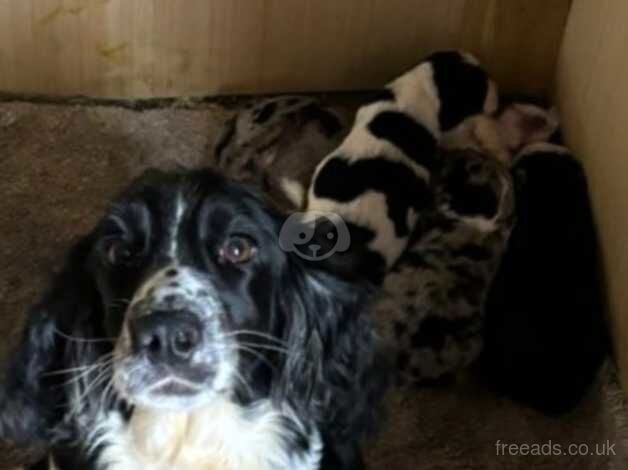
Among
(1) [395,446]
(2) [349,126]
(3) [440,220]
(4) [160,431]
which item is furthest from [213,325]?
(2) [349,126]

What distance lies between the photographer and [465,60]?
2.29 metres

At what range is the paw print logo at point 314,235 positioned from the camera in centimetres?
145

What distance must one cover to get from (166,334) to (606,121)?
107 cm

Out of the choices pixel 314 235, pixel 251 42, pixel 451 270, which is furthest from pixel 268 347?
pixel 251 42

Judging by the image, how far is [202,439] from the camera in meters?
1.43

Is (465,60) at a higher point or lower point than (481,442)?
higher

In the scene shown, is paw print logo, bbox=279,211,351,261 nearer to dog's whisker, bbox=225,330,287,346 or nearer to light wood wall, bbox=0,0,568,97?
dog's whisker, bbox=225,330,287,346

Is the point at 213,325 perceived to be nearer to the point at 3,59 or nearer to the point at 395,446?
the point at 395,446

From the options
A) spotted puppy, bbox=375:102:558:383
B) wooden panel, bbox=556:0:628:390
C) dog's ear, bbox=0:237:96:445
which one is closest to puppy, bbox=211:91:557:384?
spotted puppy, bbox=375:102:558:383

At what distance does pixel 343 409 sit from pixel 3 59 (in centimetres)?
112

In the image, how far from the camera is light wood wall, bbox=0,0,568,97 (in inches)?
89.0

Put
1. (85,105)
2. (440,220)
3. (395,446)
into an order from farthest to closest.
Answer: (85,105) → (440,220) → (395,446)

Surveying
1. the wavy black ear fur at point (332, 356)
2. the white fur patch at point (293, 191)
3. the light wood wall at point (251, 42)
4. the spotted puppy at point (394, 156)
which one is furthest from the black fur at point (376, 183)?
the wavy black ear fur at point (332, 356)

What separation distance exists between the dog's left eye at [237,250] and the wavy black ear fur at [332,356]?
0.22 feet
